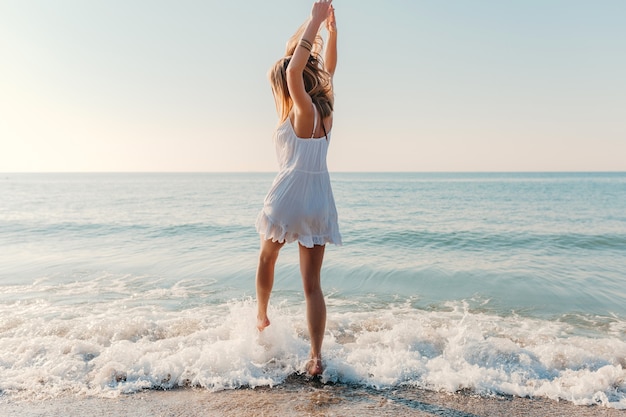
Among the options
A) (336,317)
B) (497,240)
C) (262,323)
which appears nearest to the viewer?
(262,323)

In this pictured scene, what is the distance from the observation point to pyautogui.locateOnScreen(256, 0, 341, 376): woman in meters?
2.96

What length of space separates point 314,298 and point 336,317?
1.62 m

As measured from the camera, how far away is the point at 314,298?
3.18m

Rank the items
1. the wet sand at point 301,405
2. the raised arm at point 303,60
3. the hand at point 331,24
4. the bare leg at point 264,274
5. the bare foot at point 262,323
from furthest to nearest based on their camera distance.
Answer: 1. the bare foot at point 262,323
2. the hand at point 331,24
3. the bare leg at point 264,274
4. the raised arm at point 303,60
5. the wet sand at point 301,405

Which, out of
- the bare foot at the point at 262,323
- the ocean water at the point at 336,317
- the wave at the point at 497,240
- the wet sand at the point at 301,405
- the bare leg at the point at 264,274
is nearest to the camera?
the wet sand at the point at 301,405

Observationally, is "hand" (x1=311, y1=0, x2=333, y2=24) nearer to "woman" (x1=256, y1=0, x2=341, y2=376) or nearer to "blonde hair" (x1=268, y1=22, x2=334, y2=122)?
"woman" (x1=256, y1=0, x2=341, y2=376)

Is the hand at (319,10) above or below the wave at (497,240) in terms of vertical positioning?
above

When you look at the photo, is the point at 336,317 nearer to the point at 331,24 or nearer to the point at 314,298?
the point at 314,298

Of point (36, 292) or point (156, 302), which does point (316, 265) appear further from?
point (36, 292)

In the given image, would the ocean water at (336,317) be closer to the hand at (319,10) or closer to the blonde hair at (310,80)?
the blonde hair at (310,80)

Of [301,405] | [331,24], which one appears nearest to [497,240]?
[331,24]

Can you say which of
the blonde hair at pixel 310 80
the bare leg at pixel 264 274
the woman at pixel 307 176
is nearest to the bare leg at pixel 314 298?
the woman at pixel 307 176

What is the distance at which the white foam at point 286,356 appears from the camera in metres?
3.04

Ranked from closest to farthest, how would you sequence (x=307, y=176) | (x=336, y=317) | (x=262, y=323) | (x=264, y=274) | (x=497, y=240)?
(x=307, y=176), (x=264, y=274), (x=262, y=323), (x=336, y=317), (x=497, y=240)
